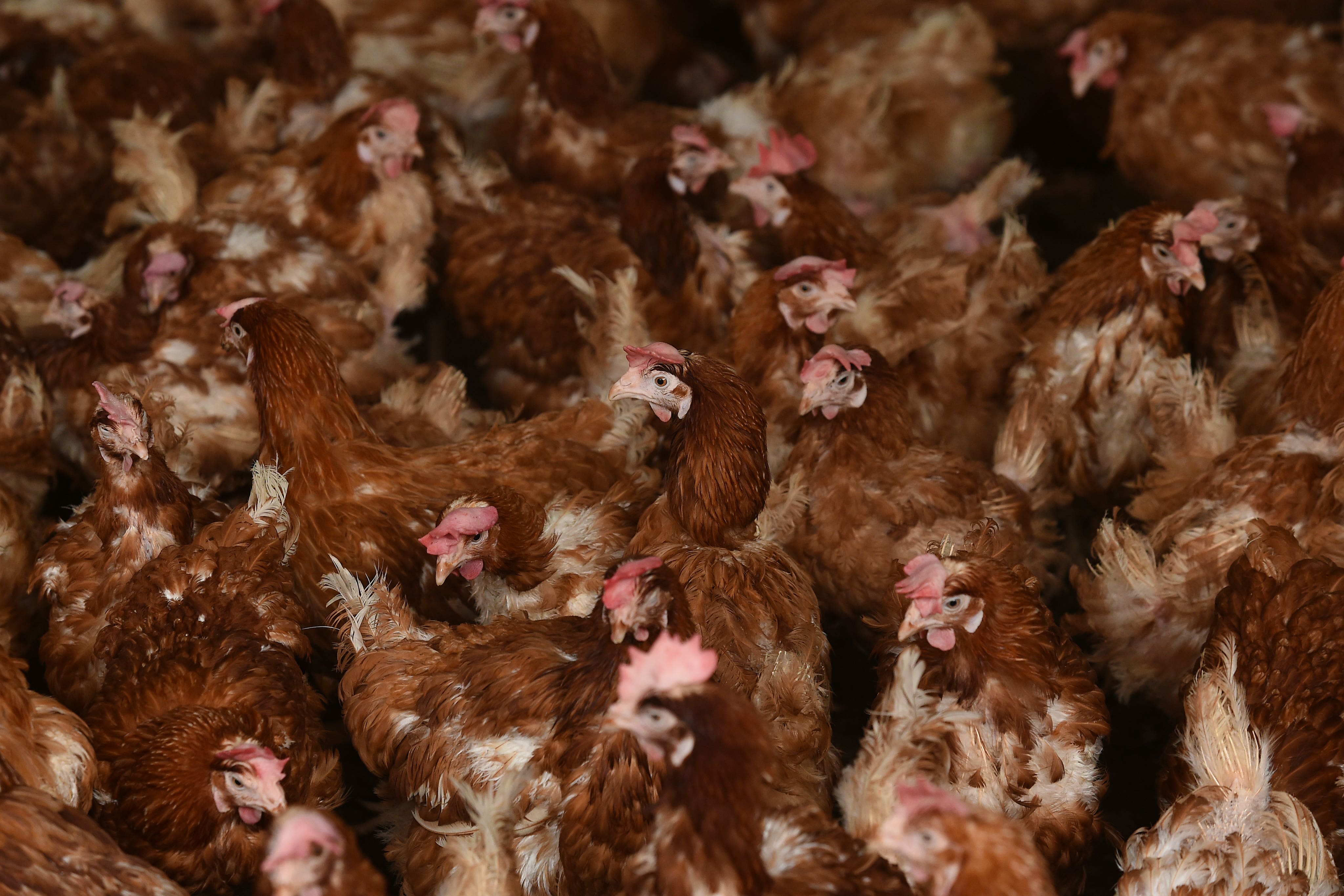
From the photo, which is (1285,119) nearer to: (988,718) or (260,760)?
(988,718)

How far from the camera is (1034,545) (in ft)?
11.4

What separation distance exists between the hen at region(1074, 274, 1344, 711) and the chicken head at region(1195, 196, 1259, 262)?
50cm

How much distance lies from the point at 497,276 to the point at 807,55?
187 centimetres

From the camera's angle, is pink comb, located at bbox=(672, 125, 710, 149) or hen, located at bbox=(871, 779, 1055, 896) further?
pink comb, located at bbox=(672, 125, 710, 149)

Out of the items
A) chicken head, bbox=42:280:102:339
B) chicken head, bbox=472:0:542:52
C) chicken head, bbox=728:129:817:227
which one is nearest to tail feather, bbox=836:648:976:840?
chicken head, bbox=728:129:817:227

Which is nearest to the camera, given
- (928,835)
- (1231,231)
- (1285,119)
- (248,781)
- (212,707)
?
(928,835)

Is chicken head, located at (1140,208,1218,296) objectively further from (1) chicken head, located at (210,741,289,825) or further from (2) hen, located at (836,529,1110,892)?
(1) chicken head, located at (210,741,289,825)

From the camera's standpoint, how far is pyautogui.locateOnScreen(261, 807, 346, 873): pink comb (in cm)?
210

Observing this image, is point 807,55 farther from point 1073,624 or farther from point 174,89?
point 1073,624

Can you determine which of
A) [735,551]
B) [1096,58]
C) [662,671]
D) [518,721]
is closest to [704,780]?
Result: [662,671]

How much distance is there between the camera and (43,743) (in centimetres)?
262

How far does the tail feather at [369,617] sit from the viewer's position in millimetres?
2881

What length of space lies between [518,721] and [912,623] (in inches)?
33.6

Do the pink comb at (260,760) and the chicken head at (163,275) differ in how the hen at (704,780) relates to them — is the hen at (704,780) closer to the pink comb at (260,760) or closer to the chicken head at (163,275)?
the pink comb at (260,760)
